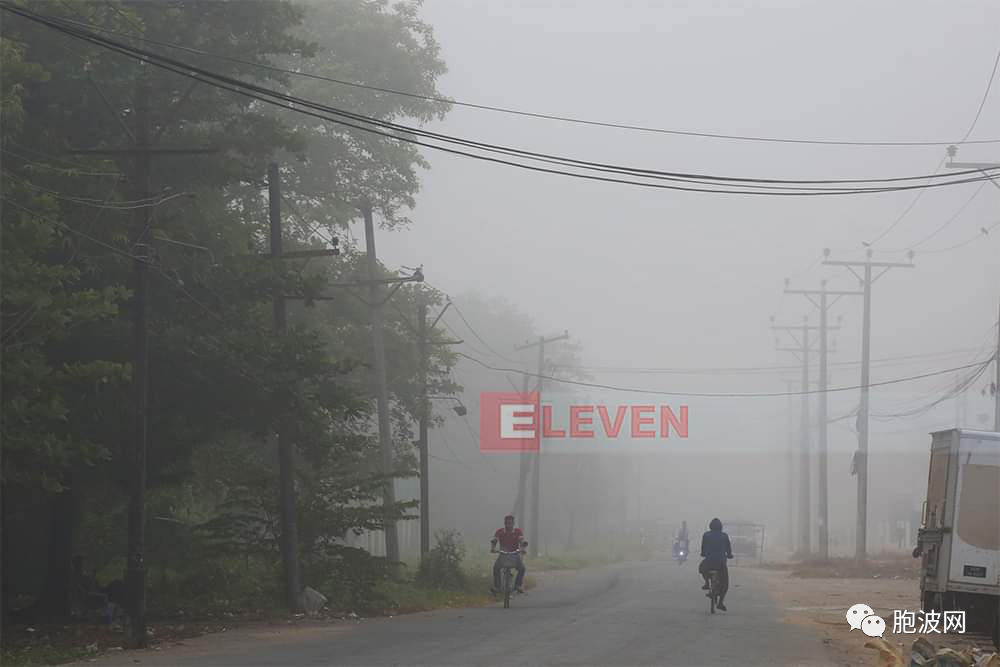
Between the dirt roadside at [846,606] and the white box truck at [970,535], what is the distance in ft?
2.22

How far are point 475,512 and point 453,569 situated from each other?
55602mm

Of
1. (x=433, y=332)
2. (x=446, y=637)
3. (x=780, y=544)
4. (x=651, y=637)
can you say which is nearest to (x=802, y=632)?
(x=651, y=637)

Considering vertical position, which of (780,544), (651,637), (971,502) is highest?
(971,502)

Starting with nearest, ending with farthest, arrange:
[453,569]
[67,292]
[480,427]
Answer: [67,292] → [453,569] → [480,427]

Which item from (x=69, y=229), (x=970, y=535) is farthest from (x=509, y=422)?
(x=69, y=229)

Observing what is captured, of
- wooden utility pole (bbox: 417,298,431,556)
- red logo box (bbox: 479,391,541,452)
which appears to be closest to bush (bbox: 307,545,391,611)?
wooden utility pole (bbox: 417,298,431,556)

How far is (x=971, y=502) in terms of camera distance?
21625 millimetres

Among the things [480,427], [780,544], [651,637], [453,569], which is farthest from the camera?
[780,544]

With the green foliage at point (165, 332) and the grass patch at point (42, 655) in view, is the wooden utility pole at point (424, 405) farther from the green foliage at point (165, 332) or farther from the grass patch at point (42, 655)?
the grass patch at point (42, 655)

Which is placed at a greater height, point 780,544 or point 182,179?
point 182,179

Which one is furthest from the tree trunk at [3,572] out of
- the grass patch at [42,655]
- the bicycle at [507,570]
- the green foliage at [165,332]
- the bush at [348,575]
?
the bicycle at [507,570]

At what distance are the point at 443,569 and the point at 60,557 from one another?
12.6 meters

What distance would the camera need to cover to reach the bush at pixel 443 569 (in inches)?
1385

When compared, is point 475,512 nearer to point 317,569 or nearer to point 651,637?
point 317,569
